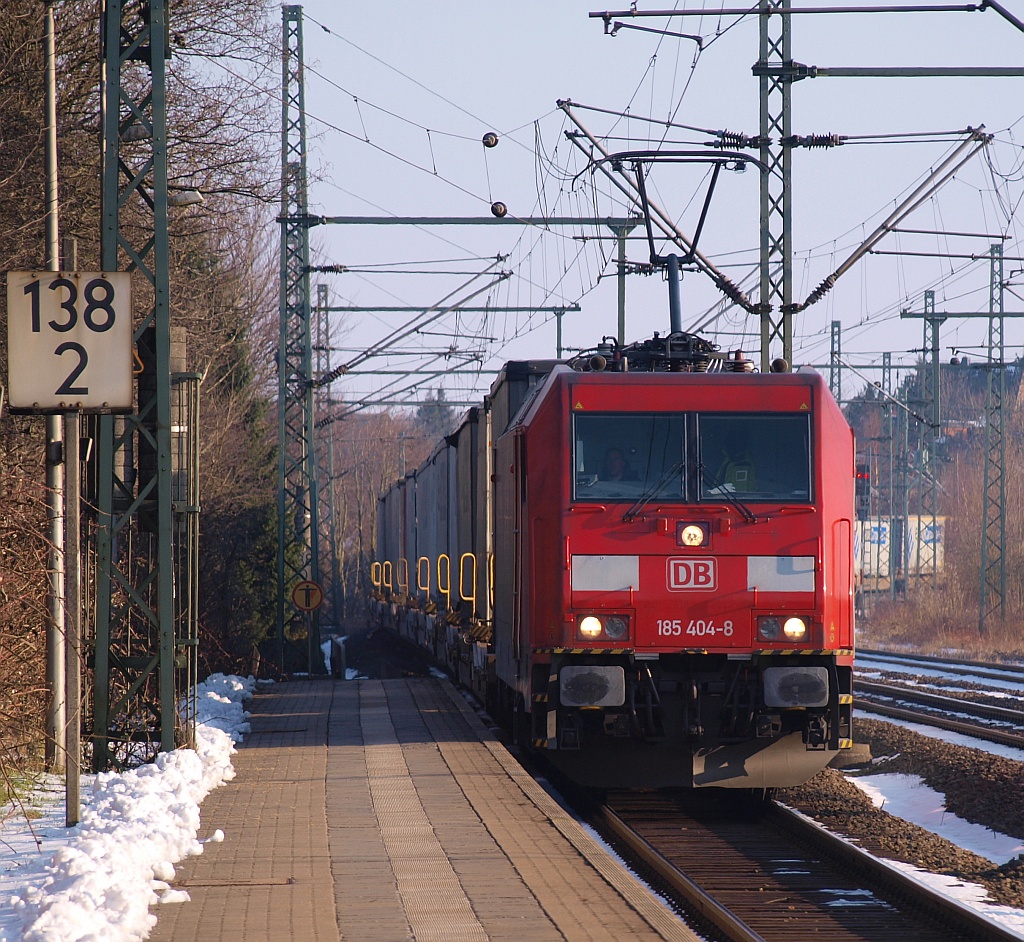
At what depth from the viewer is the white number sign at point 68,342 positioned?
7.73 metres

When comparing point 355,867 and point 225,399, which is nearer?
point 355,867

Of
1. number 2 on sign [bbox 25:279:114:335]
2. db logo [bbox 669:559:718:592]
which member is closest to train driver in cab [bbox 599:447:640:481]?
db logo [bbox 669:559:718:592]

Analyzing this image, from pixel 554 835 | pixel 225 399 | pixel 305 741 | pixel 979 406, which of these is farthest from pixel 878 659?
pixel 979 406

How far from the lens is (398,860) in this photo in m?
7.45

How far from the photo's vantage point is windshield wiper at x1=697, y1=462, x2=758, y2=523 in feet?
35.1

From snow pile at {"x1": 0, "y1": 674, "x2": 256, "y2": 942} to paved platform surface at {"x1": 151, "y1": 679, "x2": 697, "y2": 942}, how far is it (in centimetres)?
14

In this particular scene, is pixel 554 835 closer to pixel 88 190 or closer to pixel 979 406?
pixel 88 190

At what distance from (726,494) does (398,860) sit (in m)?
4.44

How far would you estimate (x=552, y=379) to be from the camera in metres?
11.1

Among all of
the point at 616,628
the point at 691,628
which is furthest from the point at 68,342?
the point at 691,628

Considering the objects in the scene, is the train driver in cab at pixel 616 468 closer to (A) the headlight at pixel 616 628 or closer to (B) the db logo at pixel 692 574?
(B) the db logo at pixel 692 574

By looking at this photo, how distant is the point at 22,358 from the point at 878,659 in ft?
93.5

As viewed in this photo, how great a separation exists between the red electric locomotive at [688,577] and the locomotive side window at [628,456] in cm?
1

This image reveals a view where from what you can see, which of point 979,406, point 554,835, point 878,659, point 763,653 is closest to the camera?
point 554,835
